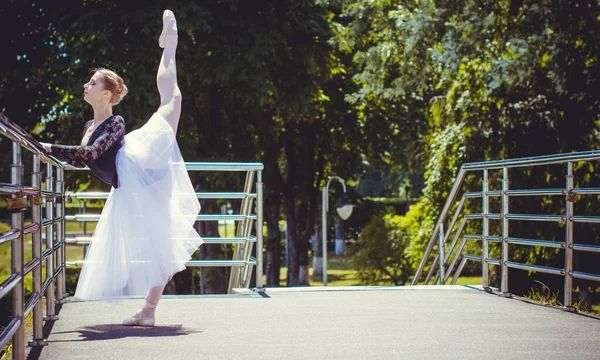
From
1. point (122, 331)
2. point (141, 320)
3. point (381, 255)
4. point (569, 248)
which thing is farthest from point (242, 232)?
point (381, 255)

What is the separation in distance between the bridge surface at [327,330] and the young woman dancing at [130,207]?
0.36 meters

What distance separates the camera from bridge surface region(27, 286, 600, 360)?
4.75 m

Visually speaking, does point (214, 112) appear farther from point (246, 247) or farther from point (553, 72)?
point (246, 247)

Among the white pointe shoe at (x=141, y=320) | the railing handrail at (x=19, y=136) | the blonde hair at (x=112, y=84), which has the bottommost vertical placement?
the white pointe shoe at (x=141, y=320)

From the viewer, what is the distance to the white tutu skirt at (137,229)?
545cm

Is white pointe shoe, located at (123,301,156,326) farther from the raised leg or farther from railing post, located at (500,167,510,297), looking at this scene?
railing post, located at (500,167,510,297)

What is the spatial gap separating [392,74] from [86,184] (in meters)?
7.99

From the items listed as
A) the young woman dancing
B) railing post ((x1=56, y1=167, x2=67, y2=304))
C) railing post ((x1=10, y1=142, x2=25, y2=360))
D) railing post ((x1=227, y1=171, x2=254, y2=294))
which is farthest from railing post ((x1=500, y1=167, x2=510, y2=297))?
railing post ((x1=10, y1=142, x2=25, y2=360))

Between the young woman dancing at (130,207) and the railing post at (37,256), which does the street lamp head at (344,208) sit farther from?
the railing post at (37,256)

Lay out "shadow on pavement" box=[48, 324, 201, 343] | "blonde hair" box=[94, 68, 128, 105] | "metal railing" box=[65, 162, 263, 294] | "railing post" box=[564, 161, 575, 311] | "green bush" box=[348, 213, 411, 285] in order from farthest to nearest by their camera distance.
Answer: "green bush" box=[348, 213, 411, 285] → "metal railing" box=[65, 162, 263, 294] → "railing post" box=[564, 161, 575, 311] → "blonde hair" box=[94, 68, 128, 105] → "shadow on pavement" box=[48, 324, 201, 343]

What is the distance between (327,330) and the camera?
5602 millimetres

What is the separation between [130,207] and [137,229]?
155mm

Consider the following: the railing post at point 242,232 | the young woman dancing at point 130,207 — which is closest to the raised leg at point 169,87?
the young woman dancing at point 130,207

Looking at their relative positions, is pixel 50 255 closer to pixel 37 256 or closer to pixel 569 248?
pixel 37 256
